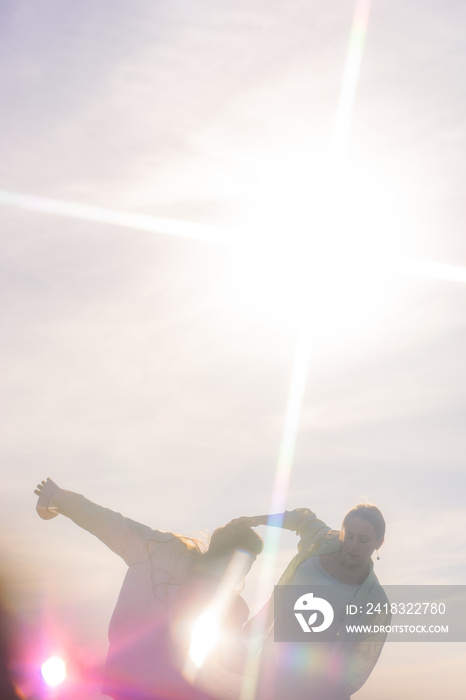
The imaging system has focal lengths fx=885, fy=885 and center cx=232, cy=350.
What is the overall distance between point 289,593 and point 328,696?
3.96 feet

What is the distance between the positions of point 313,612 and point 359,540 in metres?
1.09

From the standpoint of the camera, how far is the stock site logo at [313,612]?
32.7 feet

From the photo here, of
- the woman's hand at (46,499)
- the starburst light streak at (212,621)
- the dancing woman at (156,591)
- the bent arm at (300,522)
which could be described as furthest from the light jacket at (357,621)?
the woman's hand at (46,499)

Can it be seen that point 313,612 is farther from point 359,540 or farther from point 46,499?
point 46,499

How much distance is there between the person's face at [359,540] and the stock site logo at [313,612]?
656mm

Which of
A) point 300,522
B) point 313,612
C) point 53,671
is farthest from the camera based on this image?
point 300,522

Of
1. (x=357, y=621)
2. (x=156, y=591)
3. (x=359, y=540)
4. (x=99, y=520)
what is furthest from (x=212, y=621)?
(x=359, y=540)

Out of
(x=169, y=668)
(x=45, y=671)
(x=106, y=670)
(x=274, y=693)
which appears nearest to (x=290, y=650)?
(x=274, y=693)

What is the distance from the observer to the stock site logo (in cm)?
996

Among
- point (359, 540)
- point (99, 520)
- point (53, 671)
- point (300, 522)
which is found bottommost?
point (53, 671)

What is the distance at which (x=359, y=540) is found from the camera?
377 inches

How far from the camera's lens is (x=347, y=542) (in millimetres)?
9664

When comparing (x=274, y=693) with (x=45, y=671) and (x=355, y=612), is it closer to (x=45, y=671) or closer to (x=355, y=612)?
(x=355, y=612)

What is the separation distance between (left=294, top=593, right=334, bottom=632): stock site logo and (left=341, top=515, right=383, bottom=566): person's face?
66 cm
